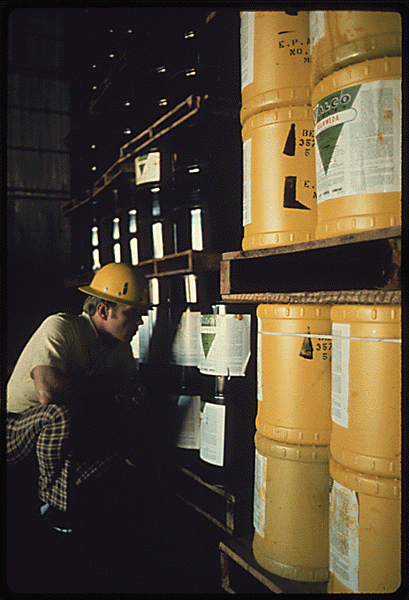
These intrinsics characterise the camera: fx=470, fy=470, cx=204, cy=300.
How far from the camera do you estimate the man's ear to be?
11.5ft

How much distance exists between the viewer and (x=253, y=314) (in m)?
2.60

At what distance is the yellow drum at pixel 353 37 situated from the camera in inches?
57.0

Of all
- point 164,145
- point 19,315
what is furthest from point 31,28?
Result: point 164,145

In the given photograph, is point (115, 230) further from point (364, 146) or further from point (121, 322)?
point (364, 146)

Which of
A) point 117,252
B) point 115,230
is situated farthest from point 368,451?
point 115,230

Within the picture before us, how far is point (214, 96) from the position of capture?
2.75m

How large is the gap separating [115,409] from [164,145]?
78.5 inches

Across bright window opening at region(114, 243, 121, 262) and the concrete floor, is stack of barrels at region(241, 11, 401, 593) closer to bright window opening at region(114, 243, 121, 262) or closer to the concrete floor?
the concrete floor

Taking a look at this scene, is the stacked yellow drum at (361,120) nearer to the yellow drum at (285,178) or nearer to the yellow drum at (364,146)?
the yellow drum at (364,146)

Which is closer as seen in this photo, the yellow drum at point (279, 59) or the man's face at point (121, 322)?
the yellow drum at point (279, 59)

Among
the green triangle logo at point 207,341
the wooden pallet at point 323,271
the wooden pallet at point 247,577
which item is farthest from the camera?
the green triangle logo at point 207,341

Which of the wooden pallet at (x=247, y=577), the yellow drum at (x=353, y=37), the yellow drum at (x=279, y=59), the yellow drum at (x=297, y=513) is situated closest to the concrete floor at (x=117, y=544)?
the wooden pallet at (x=247, y=577)

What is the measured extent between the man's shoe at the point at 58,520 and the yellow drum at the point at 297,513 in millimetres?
1643

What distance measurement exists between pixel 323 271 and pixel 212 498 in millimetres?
1740
